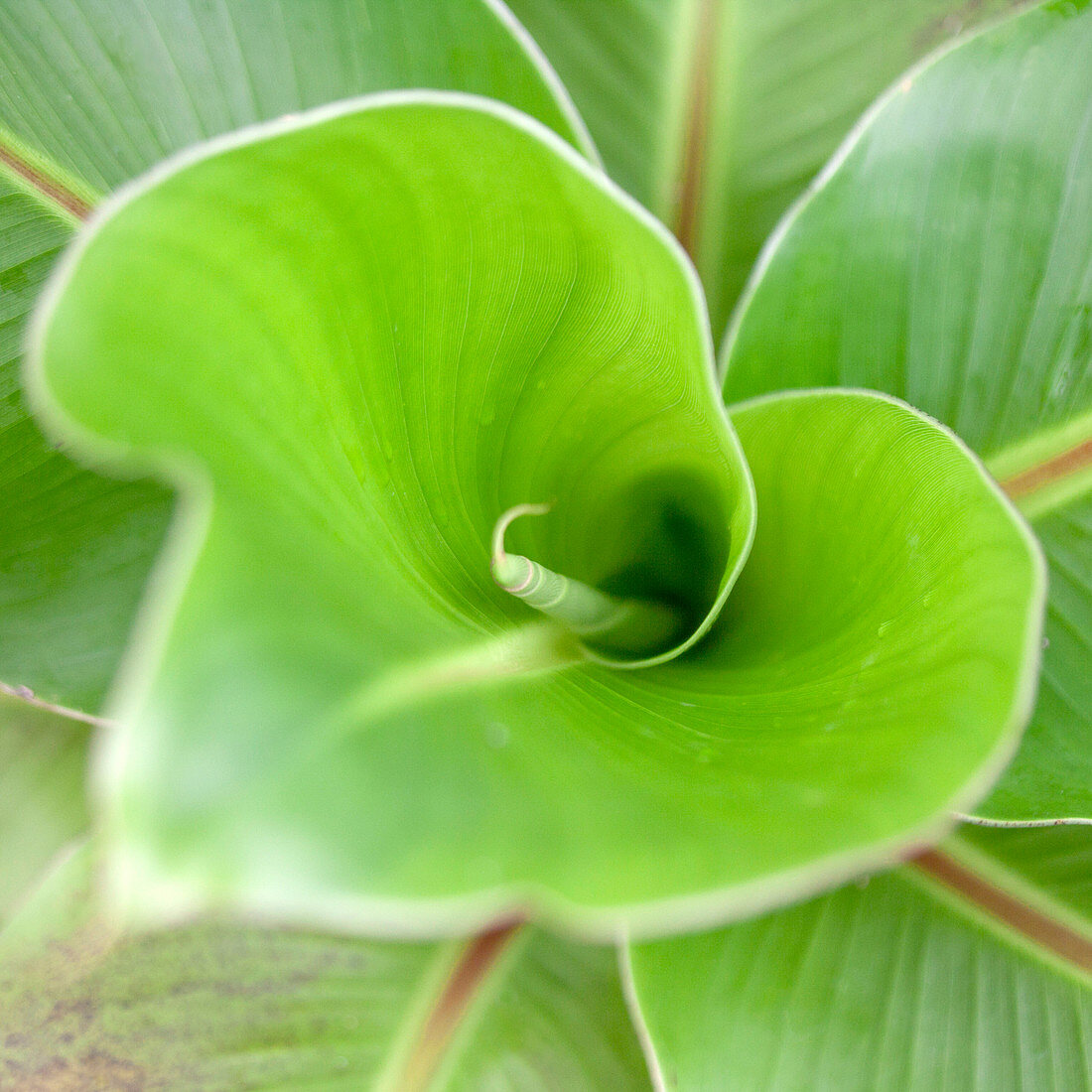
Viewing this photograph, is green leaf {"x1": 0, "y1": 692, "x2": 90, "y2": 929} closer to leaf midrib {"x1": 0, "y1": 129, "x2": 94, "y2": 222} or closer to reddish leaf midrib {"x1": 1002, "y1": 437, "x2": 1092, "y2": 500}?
leaf midrib {"x1": 0, "y1": 129, "x2": 94, "y2": 222}

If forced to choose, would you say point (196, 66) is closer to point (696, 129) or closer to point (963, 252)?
point (696, 129)

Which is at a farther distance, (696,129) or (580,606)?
(696,129)

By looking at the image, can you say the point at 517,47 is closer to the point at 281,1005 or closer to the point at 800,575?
the point at 800,575

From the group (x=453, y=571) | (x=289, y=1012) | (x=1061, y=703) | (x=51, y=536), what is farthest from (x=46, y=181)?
(x=1061, y=703)

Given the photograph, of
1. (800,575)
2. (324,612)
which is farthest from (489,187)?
(800,575)

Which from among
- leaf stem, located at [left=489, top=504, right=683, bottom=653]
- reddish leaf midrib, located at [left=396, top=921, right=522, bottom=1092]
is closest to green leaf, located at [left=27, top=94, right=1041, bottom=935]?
leaf stem, located at [left=489, top=504, right=683, bottom=653]

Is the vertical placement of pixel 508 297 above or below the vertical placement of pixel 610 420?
above
